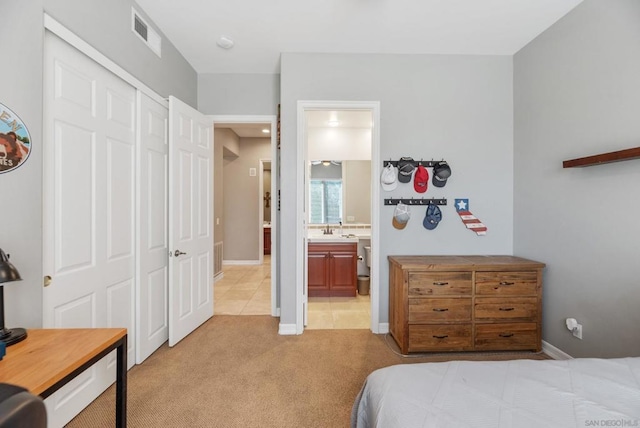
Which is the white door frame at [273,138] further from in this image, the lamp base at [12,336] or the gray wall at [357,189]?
the lamp base at [12,336]

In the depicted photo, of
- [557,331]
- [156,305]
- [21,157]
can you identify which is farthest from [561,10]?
[156,305]

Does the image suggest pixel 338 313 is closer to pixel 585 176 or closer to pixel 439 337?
pixel 439 337

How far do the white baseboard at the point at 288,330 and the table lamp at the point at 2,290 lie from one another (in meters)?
1.94

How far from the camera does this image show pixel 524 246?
8.76 ft

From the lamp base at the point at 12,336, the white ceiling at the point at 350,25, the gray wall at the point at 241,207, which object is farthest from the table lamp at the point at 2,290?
the gray wall at the point at 241,207

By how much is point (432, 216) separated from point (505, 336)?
1206 millimetres

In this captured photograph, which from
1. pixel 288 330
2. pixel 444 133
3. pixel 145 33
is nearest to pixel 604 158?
pixel 444 133

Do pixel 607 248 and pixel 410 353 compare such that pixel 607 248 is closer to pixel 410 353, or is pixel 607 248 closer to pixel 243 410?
pixel 410 353

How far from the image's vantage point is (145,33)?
2.24m

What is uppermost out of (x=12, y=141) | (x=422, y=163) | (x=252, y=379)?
(x=422, y=163)

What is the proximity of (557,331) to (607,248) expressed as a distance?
858 mm

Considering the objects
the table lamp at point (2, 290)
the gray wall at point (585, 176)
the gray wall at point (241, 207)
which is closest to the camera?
the table lamp at point (2, 290)

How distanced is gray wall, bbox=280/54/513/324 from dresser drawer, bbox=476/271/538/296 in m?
0.48

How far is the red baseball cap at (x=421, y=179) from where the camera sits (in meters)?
2.77
